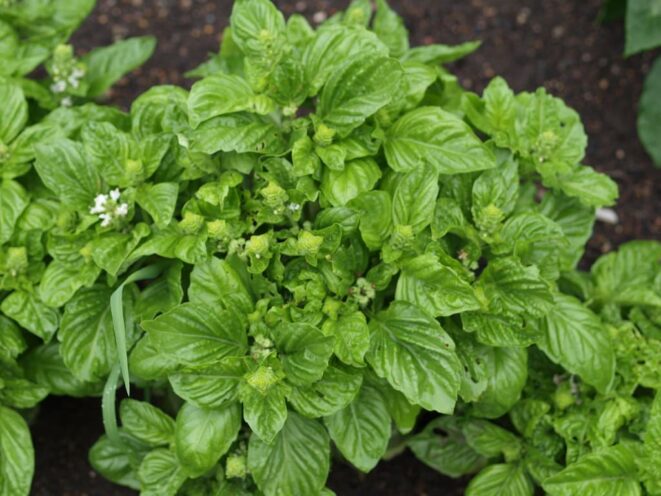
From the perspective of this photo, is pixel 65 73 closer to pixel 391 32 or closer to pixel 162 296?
pixel 162 296

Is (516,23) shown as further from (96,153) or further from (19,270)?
(19,270)

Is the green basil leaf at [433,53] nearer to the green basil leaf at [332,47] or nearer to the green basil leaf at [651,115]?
the green basil leaf at [332,47]

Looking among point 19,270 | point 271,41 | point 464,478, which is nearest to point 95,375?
point 19,270

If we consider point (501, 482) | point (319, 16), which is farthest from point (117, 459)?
point (319, 16)

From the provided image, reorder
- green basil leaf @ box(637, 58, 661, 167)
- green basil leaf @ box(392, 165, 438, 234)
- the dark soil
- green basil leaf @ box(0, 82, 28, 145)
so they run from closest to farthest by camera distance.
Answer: green basil leaf @ box(392, 165, 438, 234), green basil leaf @ box(0, 82, 28, 145), green basil leaf @ box(637, 58, 661, 167), the dark soil

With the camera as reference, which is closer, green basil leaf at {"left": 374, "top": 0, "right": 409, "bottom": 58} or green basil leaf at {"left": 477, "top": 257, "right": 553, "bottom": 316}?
green basil leaf at {"left": 477, "top": 257, "right": 553, "bottom": 316}

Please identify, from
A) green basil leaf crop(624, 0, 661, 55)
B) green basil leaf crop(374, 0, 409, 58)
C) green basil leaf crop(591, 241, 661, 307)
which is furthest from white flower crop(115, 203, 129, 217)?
green basil leaf crop(624, 0, 661, 55)

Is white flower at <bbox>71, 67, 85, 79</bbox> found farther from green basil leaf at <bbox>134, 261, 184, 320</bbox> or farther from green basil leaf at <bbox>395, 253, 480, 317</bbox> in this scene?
green basil leaf at <bbox>395, 253, 480, 317</bbox>

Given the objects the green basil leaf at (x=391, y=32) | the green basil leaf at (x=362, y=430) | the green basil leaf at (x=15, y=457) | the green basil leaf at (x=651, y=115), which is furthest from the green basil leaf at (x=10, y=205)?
the green basil leaf at (x=651, y=115)
